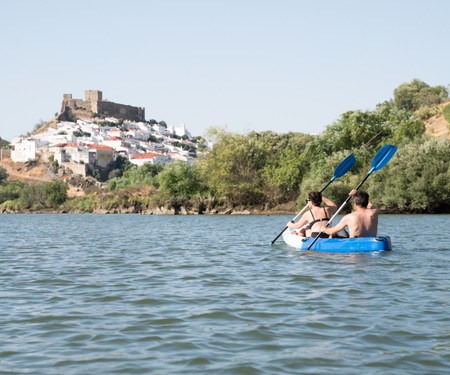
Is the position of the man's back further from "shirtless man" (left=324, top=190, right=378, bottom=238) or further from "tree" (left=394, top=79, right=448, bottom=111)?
"tree" (left=394, top=79, right=448, bottom=111)

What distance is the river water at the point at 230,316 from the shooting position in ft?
17.6

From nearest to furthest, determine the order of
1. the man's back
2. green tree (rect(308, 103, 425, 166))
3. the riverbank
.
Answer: the man's back → green tree (rect(308, 103, 425, 166)) → the riverbank

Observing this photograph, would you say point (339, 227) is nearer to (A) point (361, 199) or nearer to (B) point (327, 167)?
(A) point (361, 199)

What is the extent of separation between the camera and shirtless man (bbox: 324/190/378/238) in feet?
42.0

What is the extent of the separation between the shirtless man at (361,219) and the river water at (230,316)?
1.85ft

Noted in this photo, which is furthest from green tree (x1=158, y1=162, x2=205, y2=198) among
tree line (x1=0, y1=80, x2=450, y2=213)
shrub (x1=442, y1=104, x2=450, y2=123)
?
shrub (x1=442, y1=104, x2=450, y2=123)

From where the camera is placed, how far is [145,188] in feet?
228

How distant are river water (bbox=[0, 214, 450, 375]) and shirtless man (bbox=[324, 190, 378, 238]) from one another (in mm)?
564

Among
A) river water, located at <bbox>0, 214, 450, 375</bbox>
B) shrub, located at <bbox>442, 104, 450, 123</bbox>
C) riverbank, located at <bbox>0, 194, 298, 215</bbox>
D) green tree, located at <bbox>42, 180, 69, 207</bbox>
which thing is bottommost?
river water, located at <bbox>0, 214, 450, 375</bbox>

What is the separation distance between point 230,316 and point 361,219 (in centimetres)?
654

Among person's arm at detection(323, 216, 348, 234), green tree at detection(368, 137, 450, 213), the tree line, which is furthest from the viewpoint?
the tree line

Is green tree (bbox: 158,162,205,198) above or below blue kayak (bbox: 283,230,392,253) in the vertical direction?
above

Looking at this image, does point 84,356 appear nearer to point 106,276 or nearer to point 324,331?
point 324,331

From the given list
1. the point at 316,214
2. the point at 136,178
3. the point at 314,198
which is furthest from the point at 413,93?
the point at 314,198
